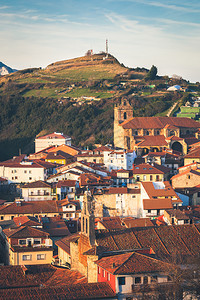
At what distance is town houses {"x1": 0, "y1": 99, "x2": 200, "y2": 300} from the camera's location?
1315 inches

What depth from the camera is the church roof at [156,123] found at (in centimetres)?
9038

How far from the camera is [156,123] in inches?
3593

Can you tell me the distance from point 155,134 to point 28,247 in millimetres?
45604

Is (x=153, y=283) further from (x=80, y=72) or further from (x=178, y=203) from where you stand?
(x=80, y=72)

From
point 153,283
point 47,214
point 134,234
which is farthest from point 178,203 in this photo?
point 153,283

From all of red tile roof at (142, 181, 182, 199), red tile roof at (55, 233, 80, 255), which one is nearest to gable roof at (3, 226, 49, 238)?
red tile roof at (55, 233, 80, 255)

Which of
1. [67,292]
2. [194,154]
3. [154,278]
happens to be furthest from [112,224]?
[194,154]

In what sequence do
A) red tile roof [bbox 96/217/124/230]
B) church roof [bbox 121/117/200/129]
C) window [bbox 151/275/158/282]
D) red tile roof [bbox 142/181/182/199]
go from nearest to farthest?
window [bbox 151/275/158/282], red tile roof [bbox 96/217/124/230], red tile roof [bbox 142/181/182/199], church roof [bbox 121/117/200/129]

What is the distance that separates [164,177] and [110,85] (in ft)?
208

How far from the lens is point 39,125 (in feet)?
427

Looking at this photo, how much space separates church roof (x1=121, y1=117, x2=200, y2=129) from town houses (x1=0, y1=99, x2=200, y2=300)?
149 mm

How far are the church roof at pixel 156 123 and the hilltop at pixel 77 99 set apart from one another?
9.20 m

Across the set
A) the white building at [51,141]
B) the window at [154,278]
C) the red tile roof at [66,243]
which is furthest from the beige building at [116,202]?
the white building at [51,141]

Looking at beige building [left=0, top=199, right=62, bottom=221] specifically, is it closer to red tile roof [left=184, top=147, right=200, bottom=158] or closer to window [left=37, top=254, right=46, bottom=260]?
window [left=37, top=254, right=46, bottom=260]
